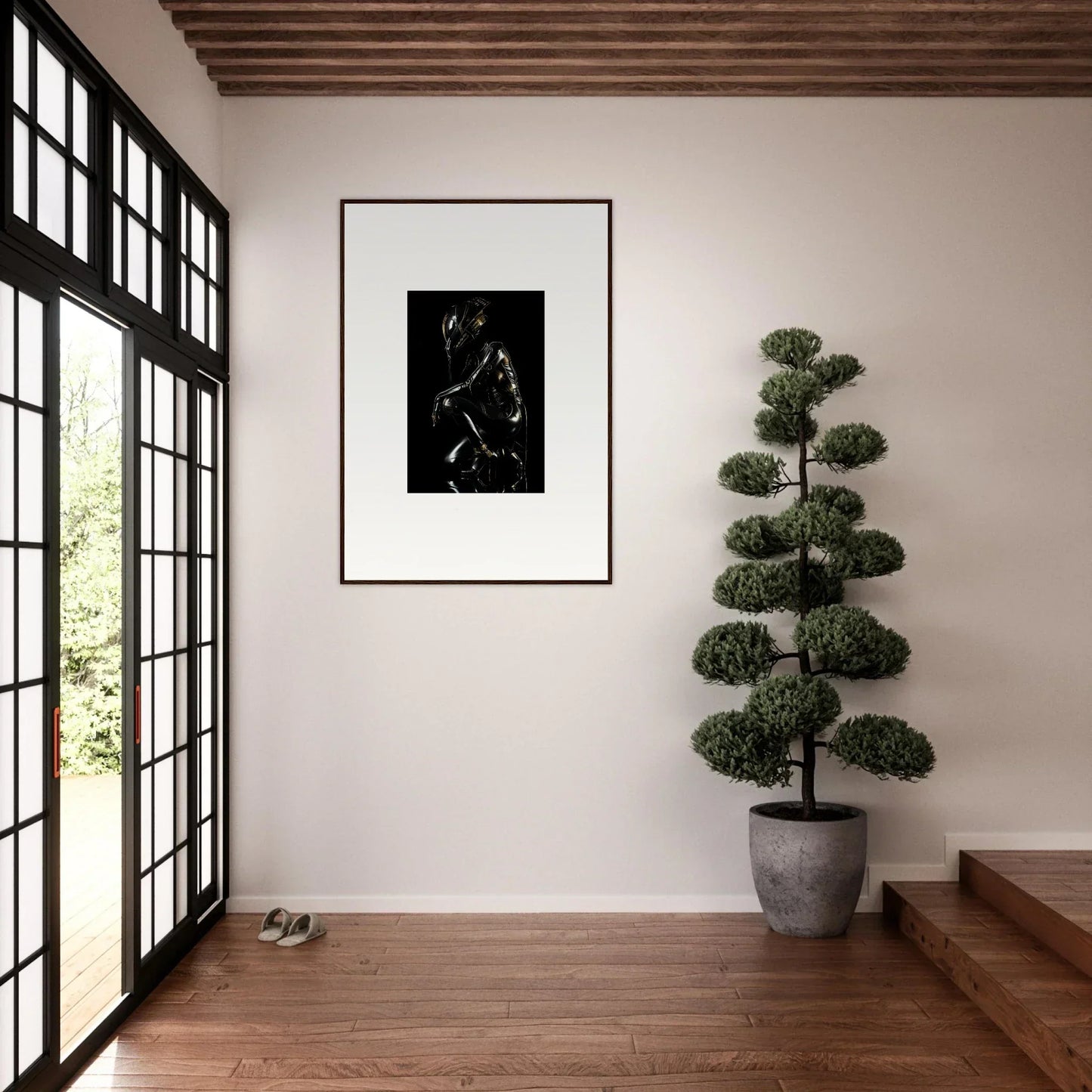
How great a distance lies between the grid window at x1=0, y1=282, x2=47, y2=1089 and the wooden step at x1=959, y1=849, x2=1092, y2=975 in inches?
108

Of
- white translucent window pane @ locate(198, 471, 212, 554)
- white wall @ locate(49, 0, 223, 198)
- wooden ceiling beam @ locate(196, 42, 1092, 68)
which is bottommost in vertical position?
white translucent window pane @ locate(198, 471, 212, 554)

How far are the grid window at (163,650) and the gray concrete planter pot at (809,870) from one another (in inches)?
77.7

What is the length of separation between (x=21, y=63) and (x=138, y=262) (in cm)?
73

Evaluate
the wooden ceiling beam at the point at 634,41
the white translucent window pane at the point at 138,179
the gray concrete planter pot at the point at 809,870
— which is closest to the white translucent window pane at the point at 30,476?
the white translucent window pane at the point at 138,179

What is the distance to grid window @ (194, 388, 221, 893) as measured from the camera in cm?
352

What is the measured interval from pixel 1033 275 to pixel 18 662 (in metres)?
3.69

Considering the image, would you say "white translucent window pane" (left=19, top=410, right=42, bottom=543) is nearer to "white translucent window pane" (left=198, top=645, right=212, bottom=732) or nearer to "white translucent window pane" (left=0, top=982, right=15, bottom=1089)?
"white translucent window pane" (left=0, top=982, right=15, bottom=1089)

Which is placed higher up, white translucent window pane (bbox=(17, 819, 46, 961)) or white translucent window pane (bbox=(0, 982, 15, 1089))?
white translucent window pane (bbox=(17, 819, 46, 961))

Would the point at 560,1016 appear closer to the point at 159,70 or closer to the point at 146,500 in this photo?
the point at 146,500

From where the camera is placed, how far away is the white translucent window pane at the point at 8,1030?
7.05ft

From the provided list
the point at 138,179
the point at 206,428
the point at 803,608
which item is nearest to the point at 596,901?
the point at 803,608

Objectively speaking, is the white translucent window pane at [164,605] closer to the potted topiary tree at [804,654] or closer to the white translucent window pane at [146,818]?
the white translucent window pane at [146,818]

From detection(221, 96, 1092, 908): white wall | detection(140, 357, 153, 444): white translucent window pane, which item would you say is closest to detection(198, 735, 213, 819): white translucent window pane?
detection(221, 96, 1092, 908): white wall

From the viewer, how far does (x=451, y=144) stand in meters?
3.79
